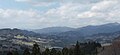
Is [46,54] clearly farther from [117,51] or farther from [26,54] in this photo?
[117,51]

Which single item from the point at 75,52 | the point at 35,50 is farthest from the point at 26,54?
the point at 75,52

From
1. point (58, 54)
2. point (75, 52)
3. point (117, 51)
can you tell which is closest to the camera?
point (117, 51)

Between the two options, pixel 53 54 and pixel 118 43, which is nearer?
pixel 118 43

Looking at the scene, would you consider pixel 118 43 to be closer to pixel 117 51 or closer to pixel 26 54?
pixel 117 51

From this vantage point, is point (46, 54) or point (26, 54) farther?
point (46, 54)

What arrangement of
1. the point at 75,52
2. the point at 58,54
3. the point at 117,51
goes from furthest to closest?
the point at 58,54 < the point at 75,52 < the point at 117,51

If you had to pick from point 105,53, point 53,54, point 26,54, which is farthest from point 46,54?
point 105,53

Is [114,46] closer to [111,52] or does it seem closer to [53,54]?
[111,52]

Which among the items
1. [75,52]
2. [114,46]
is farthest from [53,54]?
[114,46]
